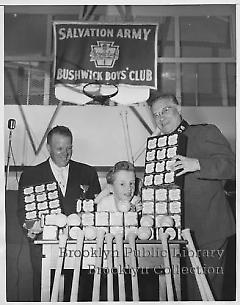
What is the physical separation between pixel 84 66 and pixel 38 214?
484mm

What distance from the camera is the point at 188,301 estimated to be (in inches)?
60.3

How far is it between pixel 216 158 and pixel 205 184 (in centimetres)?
9

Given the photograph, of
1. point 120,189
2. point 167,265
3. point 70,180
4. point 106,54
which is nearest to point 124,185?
point 120,189

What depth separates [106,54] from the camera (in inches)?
63.4

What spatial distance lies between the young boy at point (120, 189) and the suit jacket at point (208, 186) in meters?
0.16

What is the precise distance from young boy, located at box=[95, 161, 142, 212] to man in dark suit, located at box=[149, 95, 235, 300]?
14 cm

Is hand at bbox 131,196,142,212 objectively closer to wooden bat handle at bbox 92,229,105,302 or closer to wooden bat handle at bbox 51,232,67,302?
wooden bat handle at bbox 92,229,105,302

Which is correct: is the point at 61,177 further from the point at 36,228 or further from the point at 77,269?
the point at 77,269

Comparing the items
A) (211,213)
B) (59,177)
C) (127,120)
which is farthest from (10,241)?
(211,213)

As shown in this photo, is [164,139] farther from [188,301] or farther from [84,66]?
[188,301]

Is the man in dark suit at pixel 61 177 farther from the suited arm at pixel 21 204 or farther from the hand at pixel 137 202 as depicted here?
the hand at pixel 137 202

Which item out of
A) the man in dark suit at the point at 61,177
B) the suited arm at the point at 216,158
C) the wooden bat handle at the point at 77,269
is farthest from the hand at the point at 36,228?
the suited arm at the point at 216,158

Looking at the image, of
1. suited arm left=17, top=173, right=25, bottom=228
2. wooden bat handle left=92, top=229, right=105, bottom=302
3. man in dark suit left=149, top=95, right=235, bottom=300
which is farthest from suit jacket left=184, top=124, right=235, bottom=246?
suited arm left=17, top=173, right=25, bottom=228

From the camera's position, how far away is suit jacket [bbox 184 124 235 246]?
157 cm
